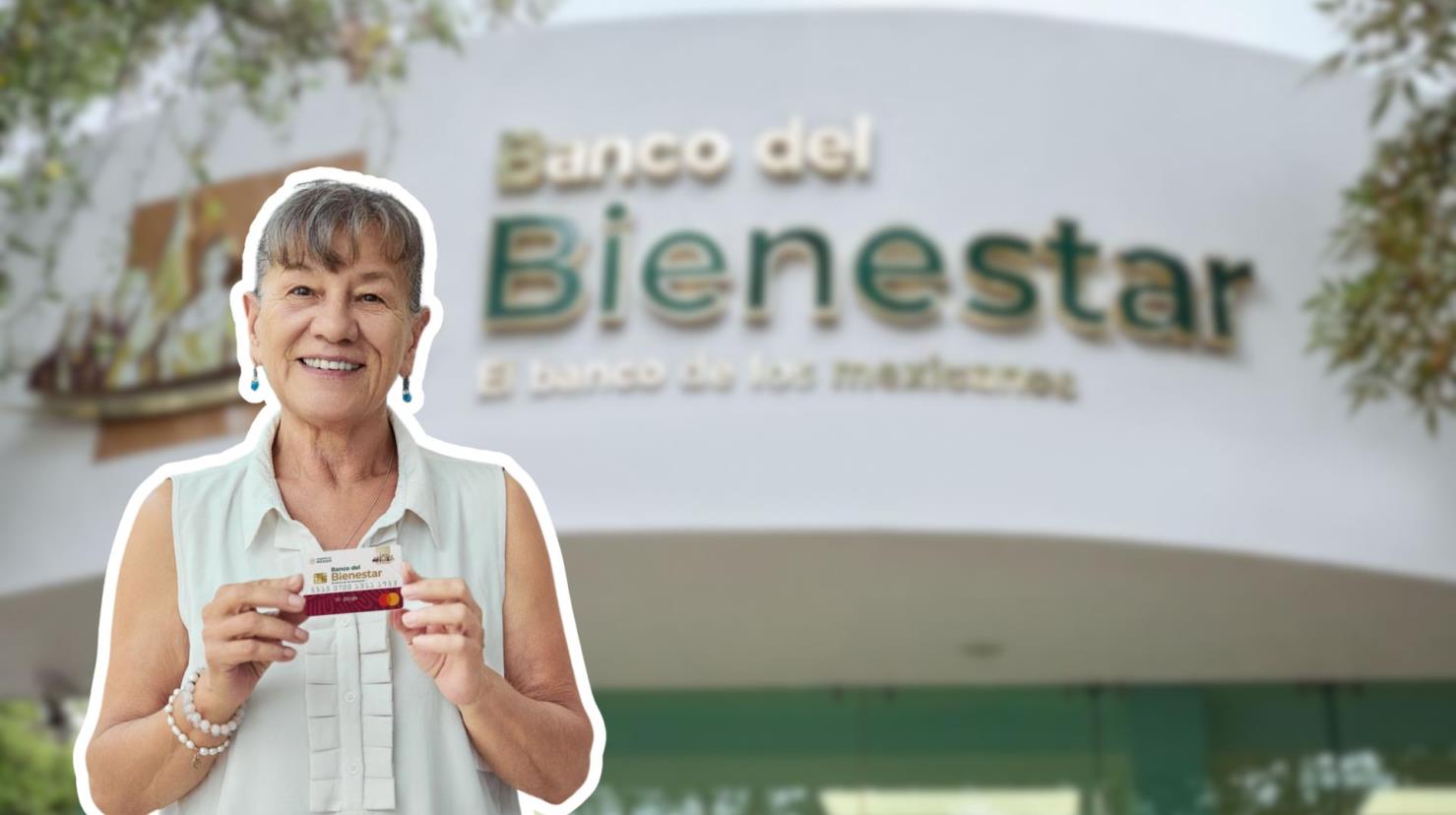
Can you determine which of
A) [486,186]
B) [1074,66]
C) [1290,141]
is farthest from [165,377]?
[1290,141]

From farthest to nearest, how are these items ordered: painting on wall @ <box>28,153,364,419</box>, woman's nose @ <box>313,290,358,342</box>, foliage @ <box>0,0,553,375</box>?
painting on wall @ <box>28,153,364,419</box>, foliage @ <box>0,0,553,375</box>, woman's nose @ <box>313,290,358,342</box>

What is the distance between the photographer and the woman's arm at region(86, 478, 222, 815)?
53.6 inches

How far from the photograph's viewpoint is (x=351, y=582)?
4.30 ft

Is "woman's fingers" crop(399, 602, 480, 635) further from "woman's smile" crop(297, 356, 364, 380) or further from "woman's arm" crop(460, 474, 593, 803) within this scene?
"woman's smile" crop(297, 356, 364, 380)

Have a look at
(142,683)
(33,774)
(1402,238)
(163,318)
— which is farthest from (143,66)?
(142,683)

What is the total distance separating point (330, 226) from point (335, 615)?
0.31m

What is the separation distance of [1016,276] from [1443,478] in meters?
1.90

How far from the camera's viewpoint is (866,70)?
24.0 feet

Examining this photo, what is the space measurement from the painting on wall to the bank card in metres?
6.28

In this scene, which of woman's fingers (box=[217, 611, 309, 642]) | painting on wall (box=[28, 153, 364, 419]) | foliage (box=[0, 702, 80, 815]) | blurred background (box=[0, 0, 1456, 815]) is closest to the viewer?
woman's fingers (box=[217, 611, 309, 642])

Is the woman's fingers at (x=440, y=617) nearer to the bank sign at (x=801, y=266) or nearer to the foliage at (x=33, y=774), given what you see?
the bank sign at (x=801, y=266)

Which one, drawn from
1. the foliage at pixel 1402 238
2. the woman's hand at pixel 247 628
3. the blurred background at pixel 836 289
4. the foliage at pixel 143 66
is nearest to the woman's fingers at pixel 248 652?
the woman's hand at pixel 247 628

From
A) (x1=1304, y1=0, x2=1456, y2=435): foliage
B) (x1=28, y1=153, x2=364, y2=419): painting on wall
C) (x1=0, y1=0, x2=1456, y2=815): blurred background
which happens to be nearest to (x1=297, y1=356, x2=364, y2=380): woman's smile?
(x1=0, y1=0, x2=1456, y2=815): blurred background

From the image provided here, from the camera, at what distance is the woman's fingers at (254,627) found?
1.29 metres
